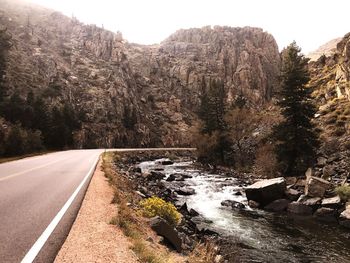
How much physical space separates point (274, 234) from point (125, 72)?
124 m

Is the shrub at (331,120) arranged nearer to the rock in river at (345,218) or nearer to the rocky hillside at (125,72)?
the rock in river at (345,218)

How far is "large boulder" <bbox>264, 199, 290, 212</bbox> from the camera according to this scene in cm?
2425

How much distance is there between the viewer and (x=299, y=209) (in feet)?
76.0

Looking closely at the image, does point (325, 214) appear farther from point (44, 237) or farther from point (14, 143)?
point (14, 143)

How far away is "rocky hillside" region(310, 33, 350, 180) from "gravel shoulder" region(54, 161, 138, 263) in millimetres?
24705

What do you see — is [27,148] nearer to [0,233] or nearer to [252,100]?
[0,233]

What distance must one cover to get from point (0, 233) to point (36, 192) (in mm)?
5803

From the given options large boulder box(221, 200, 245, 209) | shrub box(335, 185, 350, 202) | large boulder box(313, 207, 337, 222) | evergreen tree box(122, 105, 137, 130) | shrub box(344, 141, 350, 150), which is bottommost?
large boulder box(313, 207, 337, 222)

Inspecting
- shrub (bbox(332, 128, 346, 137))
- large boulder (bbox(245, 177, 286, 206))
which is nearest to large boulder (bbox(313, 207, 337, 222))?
large boulder (bbox(245, 177, 286, 206))

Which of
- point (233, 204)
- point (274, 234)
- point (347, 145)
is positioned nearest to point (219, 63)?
point (347, 145)

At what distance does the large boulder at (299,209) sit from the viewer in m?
22.9

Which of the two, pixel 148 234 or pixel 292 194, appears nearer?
pixel 148 234

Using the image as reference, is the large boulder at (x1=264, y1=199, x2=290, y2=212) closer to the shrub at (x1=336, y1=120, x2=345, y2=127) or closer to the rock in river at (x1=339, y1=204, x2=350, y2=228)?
the rock in river at (x1=339, y1=204, x2=350, y2=228)

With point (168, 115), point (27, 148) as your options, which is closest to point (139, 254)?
point (27, 148)
